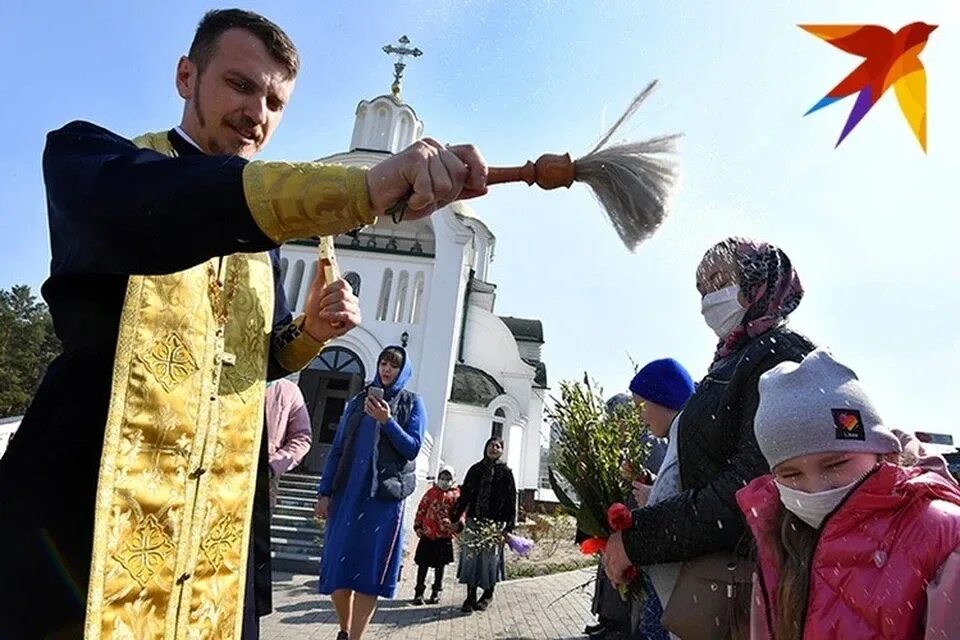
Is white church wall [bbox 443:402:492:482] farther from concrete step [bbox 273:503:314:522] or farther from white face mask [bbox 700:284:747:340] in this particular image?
white face mask [bbox 700:284:747:340]

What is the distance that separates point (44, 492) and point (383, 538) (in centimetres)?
441

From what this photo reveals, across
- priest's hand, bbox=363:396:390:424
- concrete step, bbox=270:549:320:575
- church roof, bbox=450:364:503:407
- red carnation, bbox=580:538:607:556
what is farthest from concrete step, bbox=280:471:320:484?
red carnation, bbox=580:538:607:556

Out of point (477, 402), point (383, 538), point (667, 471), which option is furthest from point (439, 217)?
point (667, 471)

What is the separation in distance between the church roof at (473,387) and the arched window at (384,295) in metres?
5.76

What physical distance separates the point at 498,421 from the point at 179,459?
2950 centimetres

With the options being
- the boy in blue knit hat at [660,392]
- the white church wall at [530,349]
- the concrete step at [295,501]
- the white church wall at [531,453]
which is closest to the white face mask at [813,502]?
the boy in blue knit hat at [660,392]

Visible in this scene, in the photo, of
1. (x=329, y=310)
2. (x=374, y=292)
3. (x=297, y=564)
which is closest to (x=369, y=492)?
(x=329, y=310)

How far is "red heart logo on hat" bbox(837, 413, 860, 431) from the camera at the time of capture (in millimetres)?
2264

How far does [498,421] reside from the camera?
31.0m

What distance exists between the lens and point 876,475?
2.14 meters

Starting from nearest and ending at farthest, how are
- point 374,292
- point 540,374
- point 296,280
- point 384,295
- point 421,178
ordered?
point 421,178 → point 296,280 → point 374,292 → point 384,295 → point 540,374

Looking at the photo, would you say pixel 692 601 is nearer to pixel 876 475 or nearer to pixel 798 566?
pixel 798 566

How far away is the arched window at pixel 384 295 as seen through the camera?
25.7 m

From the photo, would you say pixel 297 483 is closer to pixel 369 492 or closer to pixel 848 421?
pixel 369 492
